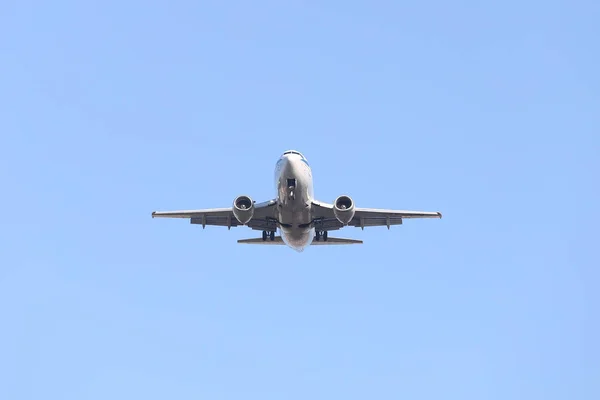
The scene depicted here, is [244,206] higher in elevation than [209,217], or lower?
lower

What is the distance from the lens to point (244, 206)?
48.6m

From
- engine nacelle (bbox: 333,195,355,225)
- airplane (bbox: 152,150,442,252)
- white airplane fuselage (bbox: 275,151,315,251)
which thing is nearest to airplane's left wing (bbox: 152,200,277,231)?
airplane (bbox: 152,150,442,252)

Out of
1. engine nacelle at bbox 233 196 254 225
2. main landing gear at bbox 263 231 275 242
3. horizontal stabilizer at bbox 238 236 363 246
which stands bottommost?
engine nacelle at bbox 233 196 254 225

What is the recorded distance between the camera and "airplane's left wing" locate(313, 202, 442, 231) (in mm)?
52666

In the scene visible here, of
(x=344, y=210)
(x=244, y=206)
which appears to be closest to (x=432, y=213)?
(x=344, y=210)

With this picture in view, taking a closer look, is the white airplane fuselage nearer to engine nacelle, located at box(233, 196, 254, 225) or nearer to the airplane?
the airplane

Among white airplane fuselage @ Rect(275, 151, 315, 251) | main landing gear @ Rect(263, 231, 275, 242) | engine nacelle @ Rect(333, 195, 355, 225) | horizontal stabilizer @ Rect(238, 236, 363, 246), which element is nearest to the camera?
Result: white airplane fuselage @ Rect(275, 151, 315, 251)

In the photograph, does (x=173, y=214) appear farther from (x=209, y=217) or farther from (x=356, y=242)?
(x=356, y=242)

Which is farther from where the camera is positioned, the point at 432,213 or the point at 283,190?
the point at 432,213

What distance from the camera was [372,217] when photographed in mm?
54562

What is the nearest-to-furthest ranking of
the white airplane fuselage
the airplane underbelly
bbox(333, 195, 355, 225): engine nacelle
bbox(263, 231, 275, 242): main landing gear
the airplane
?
the white airplane fuselage
the airplane
bbox(333, 195, 355, 225): engine nacelle
the airplane underbelly
bbox(263, 231, 275, 242): main landing gear

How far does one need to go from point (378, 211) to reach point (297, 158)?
712cm

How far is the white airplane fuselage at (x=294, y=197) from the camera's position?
47.4 meters

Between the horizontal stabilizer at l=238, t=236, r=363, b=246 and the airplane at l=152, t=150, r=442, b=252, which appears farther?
the horizontal stabilizer at l=238, t=236, r=363, b=246
